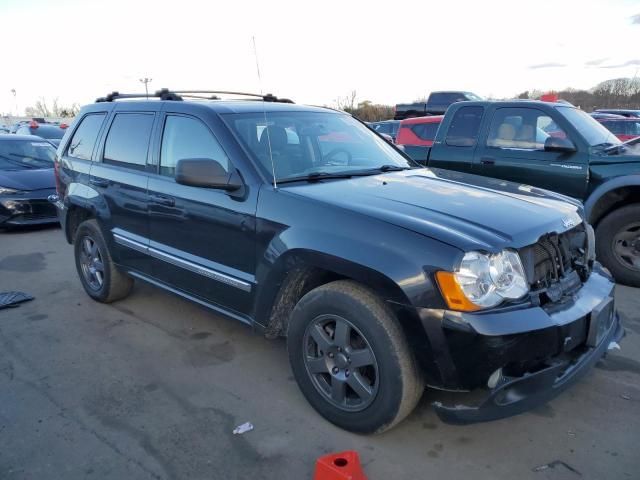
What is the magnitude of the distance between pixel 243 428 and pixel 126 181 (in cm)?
227

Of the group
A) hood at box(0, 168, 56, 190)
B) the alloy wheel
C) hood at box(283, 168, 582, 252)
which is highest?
hood at box(283, 168, 582, 252)

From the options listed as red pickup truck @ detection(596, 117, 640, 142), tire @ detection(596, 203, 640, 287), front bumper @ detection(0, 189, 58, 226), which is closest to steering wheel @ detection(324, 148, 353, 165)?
tire @ detection(596, 203, 640, 287)

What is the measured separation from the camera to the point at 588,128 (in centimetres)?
602

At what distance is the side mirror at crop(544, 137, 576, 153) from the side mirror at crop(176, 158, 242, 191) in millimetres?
4030

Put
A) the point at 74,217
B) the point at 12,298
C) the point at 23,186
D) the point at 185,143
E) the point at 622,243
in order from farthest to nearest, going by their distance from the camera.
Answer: the point at 23,186, the point at 622,243, the point at 74,217, the point at 12,298, the point at 185,143

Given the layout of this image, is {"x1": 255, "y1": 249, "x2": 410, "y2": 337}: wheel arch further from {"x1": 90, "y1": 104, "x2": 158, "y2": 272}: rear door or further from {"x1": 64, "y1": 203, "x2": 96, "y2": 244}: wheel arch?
{"x1": 64, "y1": 203, "x2": 96, "y2": 244}: wheel arch

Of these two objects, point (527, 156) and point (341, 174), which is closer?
point (341, 174)

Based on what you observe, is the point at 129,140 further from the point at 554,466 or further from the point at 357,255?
the point at 554,466

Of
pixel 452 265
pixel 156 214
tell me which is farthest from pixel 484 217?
pixel 156 214

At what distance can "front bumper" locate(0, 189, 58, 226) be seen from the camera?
810 cm

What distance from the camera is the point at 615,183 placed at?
5418mm

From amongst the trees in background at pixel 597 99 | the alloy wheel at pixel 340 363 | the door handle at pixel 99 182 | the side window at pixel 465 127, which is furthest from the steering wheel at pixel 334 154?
the trees in background at pixel 597 99

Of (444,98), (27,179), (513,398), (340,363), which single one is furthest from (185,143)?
(444,98)

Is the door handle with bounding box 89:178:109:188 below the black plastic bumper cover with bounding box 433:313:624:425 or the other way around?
the other way around
